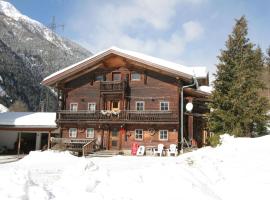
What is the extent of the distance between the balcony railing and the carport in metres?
5.83

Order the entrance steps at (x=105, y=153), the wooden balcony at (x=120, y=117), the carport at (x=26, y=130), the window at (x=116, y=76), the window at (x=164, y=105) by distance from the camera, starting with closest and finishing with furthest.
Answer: the entrance steps at (x=105, y=153) → the wooden balcony at (x=120, y=117) → the window at (x=164, y=105) → the window at (x=116, y=76) → the carport at (x=26, y=130)

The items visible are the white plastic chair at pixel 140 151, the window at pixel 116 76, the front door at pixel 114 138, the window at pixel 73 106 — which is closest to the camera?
the white plastic chair at pixel 140 151

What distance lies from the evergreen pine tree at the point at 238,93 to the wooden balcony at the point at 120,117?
471cm

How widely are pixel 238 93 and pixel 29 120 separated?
63.2 feet

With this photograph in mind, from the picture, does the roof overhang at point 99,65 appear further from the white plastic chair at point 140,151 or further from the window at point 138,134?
the white plastic chair at point 140,151

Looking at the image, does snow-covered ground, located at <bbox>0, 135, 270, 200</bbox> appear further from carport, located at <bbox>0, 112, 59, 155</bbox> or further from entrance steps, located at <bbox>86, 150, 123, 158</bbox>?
carport, located at <bbox>0, 112, 59, 155</bbox>

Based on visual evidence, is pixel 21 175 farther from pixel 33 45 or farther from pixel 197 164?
pixel 33 45

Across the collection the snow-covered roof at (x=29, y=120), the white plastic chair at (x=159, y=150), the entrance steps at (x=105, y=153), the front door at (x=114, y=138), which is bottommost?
the entrance steps at (x=105, y=153)

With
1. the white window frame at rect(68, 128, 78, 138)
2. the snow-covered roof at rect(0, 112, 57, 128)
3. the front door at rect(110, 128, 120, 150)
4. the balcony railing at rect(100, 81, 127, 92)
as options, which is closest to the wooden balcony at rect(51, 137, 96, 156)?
the front door at rect(110, 128, 120, 150)

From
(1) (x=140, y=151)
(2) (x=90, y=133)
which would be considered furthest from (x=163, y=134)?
(2) (x=90, y=133)

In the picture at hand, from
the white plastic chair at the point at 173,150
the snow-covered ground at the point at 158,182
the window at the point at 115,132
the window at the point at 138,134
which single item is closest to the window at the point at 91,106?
the window at the point at 115,132

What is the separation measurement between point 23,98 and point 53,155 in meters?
85.0

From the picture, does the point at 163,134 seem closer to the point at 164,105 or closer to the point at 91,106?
the point at 164,105

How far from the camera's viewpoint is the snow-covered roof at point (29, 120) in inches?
1217
